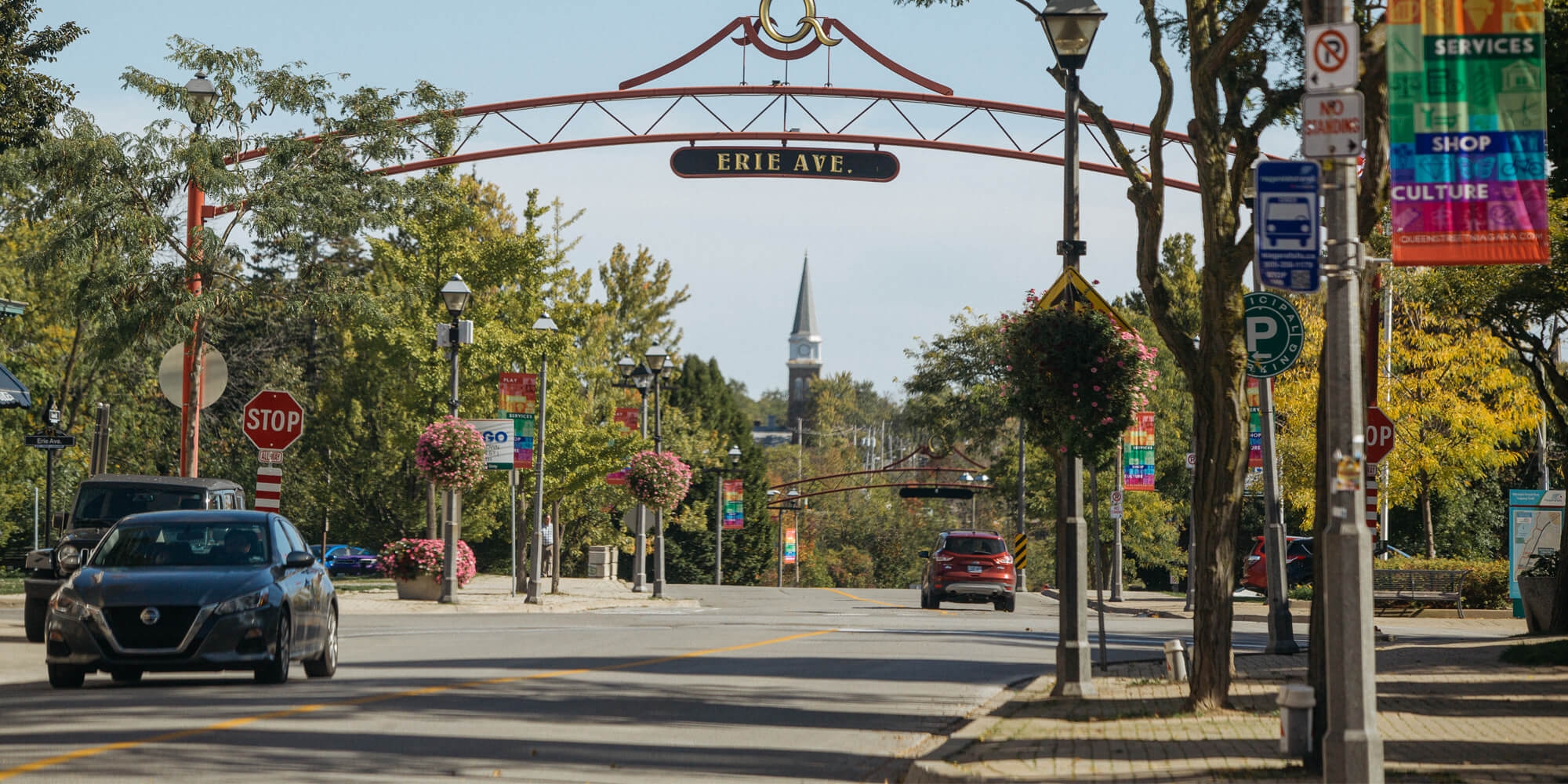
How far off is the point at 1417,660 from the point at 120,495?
15.8 meters

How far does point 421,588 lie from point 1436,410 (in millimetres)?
25681

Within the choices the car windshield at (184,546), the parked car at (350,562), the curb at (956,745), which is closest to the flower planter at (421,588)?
the car windshield at (184,546)

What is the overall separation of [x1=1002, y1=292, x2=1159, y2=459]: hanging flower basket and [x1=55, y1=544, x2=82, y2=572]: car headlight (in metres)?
10.2

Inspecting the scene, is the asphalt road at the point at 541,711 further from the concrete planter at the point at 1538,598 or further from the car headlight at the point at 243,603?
the concrete planter at the point at 1538,598

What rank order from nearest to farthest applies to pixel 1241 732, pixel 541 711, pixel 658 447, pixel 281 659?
pixel 1241 732 → pixel 541 711 → pixel 281 659 → pixel 658 447

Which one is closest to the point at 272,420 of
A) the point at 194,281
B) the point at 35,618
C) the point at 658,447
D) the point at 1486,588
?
the point at 35,618

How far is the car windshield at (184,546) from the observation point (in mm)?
14711

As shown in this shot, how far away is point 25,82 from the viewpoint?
83.1 ft

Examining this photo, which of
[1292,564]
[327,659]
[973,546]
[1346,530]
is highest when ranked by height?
[1346,530]

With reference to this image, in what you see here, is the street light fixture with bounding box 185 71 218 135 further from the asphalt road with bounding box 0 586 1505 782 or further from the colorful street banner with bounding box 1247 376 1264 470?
the colorful street banner with bounding box 1247 376 1264 470

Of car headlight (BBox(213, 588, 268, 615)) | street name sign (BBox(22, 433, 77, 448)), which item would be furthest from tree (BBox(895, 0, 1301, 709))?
street name sign (BBox(22, 433, 77, 448))

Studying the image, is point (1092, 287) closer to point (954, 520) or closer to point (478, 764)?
point (478, 764)

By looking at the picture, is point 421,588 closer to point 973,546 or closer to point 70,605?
point 973,546

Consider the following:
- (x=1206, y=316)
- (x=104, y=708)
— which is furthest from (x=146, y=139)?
(x=1206, y=316)
